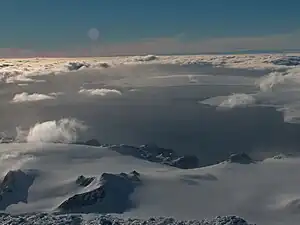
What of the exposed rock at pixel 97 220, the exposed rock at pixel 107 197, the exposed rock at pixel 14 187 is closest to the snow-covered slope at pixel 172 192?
the exposed rock at pixel 107 197

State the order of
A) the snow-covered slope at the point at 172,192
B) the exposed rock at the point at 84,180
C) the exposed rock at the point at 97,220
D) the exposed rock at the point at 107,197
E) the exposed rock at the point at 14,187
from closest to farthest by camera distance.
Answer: the exposed rock at the point at 97,220, the snow-covered slope at the point at 172,192, the exposed rock at the point at 107,197, the exposed rock at the point at 14,187, the exposed rock at the point at 84,180

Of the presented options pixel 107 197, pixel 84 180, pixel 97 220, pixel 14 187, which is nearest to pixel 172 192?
pixel 107 197

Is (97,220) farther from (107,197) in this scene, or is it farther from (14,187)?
(14,187)

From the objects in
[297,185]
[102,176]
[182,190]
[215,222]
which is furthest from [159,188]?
[297,185]

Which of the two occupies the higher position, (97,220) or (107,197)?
(107,197)

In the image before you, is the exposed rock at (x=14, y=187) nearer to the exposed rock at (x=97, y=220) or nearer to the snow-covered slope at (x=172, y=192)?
the snow-covered slope at (x=172, y=192)

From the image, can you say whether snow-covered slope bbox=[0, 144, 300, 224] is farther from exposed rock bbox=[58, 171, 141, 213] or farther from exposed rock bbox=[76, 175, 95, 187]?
exposed rock bbox=[76, 175, 95, 187]

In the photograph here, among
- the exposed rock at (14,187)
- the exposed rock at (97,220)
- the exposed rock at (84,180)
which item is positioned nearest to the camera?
the exposed rock at (97,220)

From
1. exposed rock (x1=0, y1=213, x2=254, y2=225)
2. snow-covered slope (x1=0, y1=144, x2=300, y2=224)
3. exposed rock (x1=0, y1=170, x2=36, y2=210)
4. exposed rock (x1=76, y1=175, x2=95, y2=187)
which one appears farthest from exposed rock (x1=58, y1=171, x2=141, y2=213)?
exposed rock (x1=0, y1=170, x2=36, y2=210)
